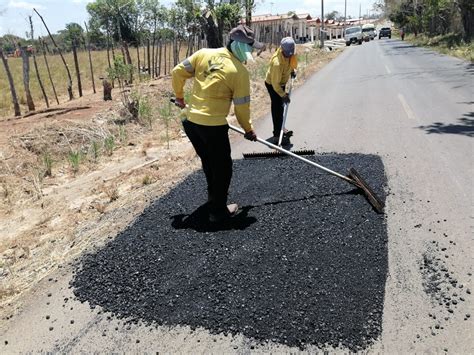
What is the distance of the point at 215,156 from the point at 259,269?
119 centimetres

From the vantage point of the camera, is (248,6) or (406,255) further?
(248,6)

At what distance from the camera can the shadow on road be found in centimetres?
691

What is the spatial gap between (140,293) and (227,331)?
0.81 metres

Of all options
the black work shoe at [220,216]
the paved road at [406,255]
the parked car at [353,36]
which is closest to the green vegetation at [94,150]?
the paved road at [406,255]

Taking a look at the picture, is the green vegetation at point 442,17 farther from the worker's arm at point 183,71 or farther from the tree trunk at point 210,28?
the worker's arm at point 183,71

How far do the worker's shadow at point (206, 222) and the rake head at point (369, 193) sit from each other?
48.7 inches

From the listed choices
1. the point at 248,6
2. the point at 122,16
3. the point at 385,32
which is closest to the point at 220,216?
the point at 248,6

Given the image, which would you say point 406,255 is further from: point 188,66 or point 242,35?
point 188,66

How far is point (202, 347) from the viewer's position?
2678mm

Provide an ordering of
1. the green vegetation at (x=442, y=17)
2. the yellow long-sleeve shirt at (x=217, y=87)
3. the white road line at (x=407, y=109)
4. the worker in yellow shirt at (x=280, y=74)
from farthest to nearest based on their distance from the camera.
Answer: the green vegetation at (x=442, y=17)
the white road line at (x=407, y=109)
the worker in yellow shirt at (x=280, y=74)
the yellow long-sleeve shirt at (x=217, y=87)

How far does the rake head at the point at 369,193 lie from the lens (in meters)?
4.18

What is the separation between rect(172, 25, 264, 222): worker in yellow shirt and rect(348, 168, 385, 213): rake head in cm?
140

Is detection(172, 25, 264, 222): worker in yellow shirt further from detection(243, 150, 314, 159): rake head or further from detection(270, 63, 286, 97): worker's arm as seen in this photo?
detection(270, 63, 286, 97): worker's arm

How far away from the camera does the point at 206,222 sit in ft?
13.7
